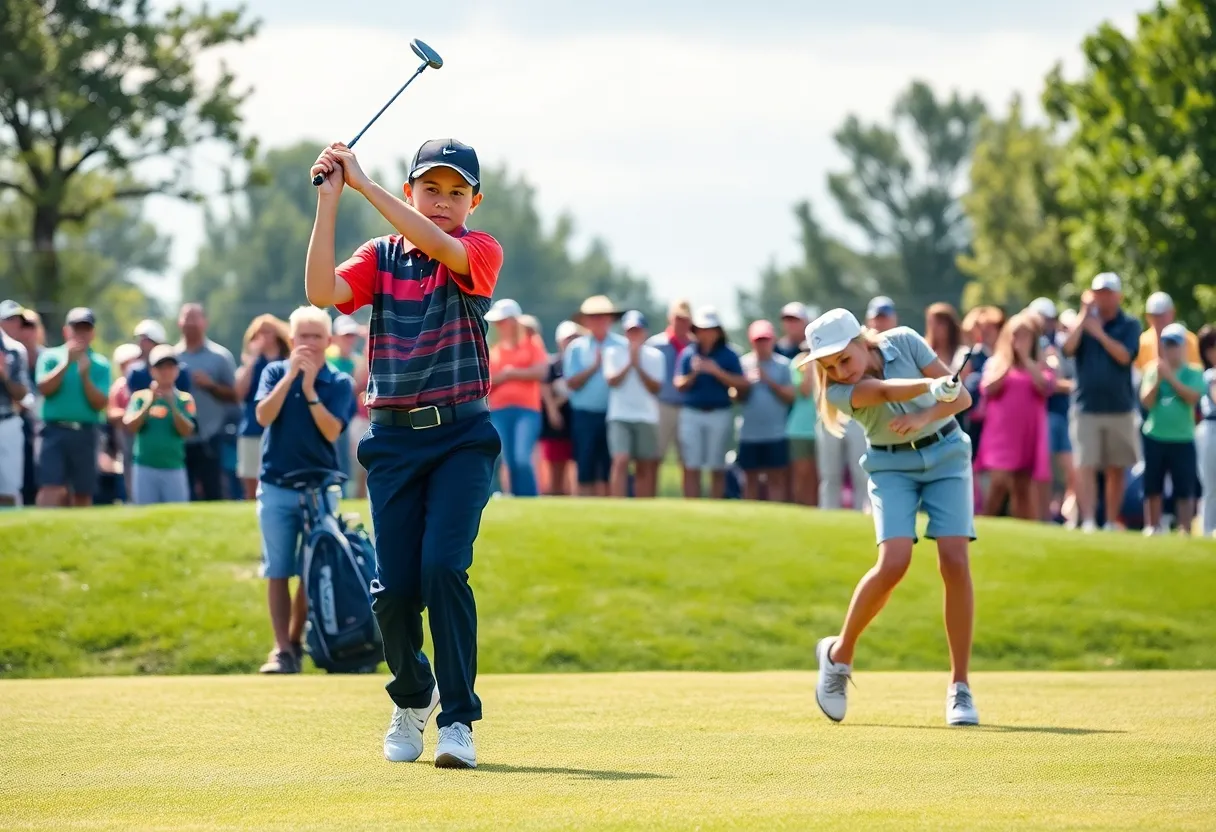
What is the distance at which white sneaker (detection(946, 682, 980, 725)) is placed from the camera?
8336mm

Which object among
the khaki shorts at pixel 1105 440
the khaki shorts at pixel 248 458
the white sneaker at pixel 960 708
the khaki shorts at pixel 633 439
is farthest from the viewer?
the khaki shorts at pixel 633 439

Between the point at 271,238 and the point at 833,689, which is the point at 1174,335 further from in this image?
the point at 271,238

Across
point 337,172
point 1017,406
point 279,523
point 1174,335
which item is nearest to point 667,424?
point 1017,406

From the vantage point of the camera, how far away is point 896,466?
344 inches

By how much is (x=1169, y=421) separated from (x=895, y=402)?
9.96 m

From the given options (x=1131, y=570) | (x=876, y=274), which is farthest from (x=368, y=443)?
(x=876, y=274)

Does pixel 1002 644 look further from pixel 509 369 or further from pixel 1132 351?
pixel 509 369

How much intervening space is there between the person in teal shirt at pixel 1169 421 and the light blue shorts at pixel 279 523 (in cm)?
889

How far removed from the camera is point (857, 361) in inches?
334

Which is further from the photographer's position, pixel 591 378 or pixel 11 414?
pixel 591 378

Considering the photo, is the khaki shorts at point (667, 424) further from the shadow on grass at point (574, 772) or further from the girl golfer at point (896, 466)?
the shadow on grass at point (574, 772)

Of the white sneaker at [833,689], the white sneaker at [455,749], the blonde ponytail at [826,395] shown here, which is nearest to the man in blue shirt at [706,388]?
the blonde ponytail at [826,395]

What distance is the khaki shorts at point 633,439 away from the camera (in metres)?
18.7

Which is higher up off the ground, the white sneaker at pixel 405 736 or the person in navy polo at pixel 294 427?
the person in navy polo at pixel 294 427
